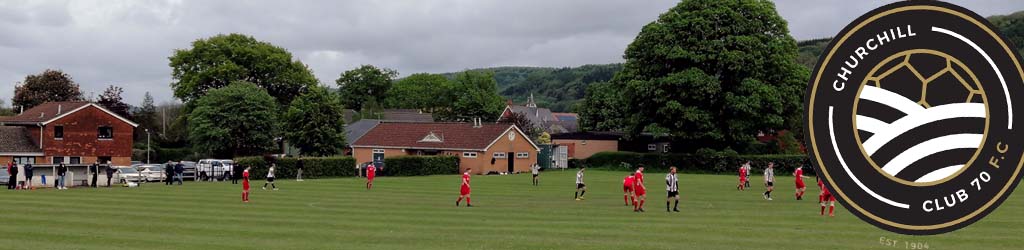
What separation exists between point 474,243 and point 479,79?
117m

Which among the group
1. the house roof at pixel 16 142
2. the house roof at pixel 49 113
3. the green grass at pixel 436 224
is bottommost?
the green grass at pixel 436 224

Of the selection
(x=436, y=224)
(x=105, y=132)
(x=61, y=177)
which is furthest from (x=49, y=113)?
(x=436, y=224)

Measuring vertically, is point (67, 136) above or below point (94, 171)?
above

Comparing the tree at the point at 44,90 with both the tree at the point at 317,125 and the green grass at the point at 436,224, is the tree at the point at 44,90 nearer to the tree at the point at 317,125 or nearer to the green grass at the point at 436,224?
the tree at the point at 317,125

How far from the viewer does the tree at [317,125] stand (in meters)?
80.4

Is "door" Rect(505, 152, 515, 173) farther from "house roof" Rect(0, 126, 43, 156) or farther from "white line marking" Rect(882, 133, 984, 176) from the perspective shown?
"white line marking" Rect(882, 133, 984, 176)

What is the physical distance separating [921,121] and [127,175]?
5107cm

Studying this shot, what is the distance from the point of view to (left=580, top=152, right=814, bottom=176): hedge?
68.8 metres

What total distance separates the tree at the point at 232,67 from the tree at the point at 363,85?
158 feet

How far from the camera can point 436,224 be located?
25438 mm

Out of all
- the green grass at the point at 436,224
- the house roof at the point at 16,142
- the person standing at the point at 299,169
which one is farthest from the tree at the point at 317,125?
the green grass at the point at 436,224

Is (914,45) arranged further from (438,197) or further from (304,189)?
(304,189)

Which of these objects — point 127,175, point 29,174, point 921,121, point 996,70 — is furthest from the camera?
point 127,175

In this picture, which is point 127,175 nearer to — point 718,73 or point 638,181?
point 638,181
